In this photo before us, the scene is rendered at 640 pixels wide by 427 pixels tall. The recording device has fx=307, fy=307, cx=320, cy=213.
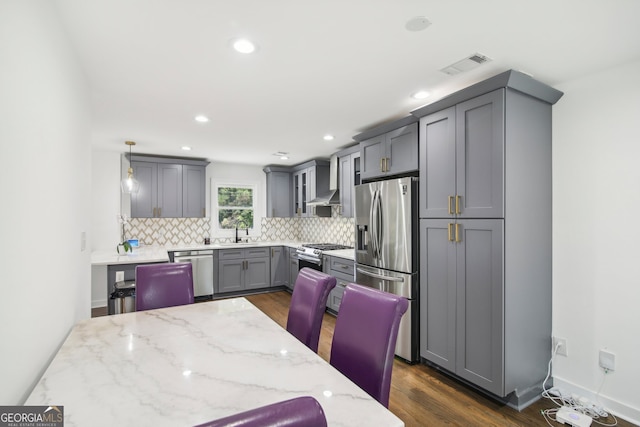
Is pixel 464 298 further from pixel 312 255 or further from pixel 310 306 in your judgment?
pixel 312 255

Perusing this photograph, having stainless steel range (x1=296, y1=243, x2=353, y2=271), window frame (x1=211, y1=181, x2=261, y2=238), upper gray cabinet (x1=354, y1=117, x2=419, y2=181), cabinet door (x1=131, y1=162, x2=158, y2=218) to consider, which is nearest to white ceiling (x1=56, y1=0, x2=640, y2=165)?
upper gray cabinet (x1=354, y1=117, x2=419, y2=181)

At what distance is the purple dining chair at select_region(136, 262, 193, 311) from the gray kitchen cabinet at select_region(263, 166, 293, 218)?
365 centimetres

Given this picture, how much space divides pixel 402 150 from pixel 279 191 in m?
3.38

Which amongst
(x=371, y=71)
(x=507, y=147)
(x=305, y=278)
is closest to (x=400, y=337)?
(x=305, y=278)

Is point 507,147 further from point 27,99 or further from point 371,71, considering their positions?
point 27,99

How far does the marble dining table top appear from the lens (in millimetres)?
932

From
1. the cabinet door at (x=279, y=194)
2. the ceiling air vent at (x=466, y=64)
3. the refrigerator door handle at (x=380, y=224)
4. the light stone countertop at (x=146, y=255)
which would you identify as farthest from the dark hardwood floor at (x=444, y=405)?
the cabinet door at (x=279, y=194)

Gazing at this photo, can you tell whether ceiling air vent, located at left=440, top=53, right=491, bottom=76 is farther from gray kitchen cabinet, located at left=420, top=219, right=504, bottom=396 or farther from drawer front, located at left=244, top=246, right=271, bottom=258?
drawer front, located at left=244, top=246, right=271, bottom=258

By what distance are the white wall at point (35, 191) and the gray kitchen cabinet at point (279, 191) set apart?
13.6 feet

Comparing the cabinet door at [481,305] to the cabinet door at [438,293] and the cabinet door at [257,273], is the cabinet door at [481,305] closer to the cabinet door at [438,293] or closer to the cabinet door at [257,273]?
the cabinet door at [438,293]

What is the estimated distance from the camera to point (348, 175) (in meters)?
4.34

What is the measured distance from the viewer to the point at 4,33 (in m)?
0.93

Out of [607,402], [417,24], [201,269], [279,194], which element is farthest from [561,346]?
[279,194]

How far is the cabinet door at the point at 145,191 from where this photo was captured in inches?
192
